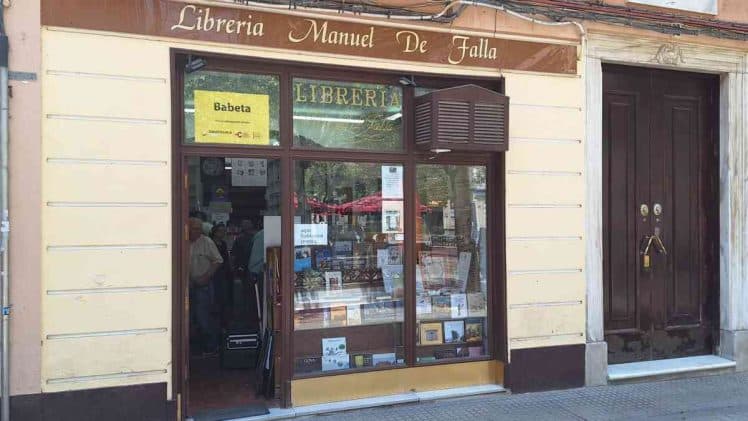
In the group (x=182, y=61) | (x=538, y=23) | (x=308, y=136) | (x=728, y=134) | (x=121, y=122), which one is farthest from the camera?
(x=728, y=134)

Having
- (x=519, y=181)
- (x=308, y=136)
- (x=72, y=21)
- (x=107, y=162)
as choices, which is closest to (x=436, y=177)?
(x=519, y=181)

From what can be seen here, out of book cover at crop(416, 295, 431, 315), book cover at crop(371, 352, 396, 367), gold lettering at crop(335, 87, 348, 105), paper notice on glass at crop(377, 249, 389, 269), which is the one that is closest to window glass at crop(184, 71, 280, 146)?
gold lettering at crop(335, 87, 348, 105)

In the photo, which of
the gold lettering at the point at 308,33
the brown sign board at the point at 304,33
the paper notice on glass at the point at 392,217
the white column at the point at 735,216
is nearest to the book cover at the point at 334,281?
the paper notice on glass at the point at 392,217

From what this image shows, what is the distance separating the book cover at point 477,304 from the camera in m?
6.49

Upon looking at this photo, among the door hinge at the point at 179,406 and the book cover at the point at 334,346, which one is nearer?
the door hinge at the point at 179,406

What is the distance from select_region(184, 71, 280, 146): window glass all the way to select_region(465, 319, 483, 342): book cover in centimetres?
263

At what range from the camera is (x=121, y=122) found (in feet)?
16.2

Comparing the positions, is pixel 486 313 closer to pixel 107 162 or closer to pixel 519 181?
pixel 519 181

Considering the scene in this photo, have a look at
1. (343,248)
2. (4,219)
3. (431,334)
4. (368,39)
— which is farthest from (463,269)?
(4,219)

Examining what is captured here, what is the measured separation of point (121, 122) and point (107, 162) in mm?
324

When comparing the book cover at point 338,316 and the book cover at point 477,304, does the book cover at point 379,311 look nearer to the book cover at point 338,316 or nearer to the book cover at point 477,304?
the book cover at point 338,316

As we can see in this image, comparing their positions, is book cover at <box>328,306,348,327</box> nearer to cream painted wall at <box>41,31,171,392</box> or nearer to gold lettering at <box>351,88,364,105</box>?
cream painted wall at <box>41,31,171,392</box>

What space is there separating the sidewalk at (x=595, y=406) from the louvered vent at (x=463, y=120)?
7.68 ft

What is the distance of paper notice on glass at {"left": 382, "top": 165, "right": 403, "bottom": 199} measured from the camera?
6074mm
